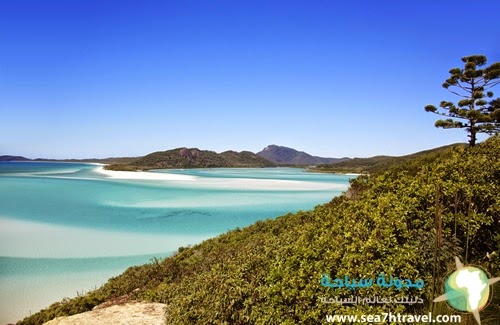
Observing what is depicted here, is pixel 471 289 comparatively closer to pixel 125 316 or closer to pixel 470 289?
pixel 470 289

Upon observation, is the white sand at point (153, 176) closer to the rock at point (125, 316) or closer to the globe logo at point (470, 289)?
the rock at point (125, 316)

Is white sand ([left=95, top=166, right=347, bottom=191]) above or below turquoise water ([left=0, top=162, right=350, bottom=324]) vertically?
above

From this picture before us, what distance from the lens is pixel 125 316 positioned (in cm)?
642

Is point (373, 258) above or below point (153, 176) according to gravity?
above

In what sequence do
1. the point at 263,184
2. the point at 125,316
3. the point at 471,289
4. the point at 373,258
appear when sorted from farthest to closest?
the point at 263,184
the point at 125,316
the point at 373,258
the point at 471,289

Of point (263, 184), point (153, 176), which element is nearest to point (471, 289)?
point (263, 184)

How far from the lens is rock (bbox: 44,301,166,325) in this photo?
6.21 meters

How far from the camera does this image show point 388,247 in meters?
4.79

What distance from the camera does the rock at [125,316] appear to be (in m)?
6.21

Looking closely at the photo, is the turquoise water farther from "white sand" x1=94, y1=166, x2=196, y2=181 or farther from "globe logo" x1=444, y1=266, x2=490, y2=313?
"white sand" x1=94, y1=166, x2=196, y2=181

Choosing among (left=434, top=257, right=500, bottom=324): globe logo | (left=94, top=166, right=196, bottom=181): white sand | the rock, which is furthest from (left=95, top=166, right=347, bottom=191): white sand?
(left=434, top=257, right=500, bottom=324): globe logo

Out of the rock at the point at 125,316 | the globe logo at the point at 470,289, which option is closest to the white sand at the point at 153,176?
the rock at the point at 125,316

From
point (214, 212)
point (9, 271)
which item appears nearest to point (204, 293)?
point (9, 271)

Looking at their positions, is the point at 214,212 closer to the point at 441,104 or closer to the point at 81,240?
the point at 81,240
